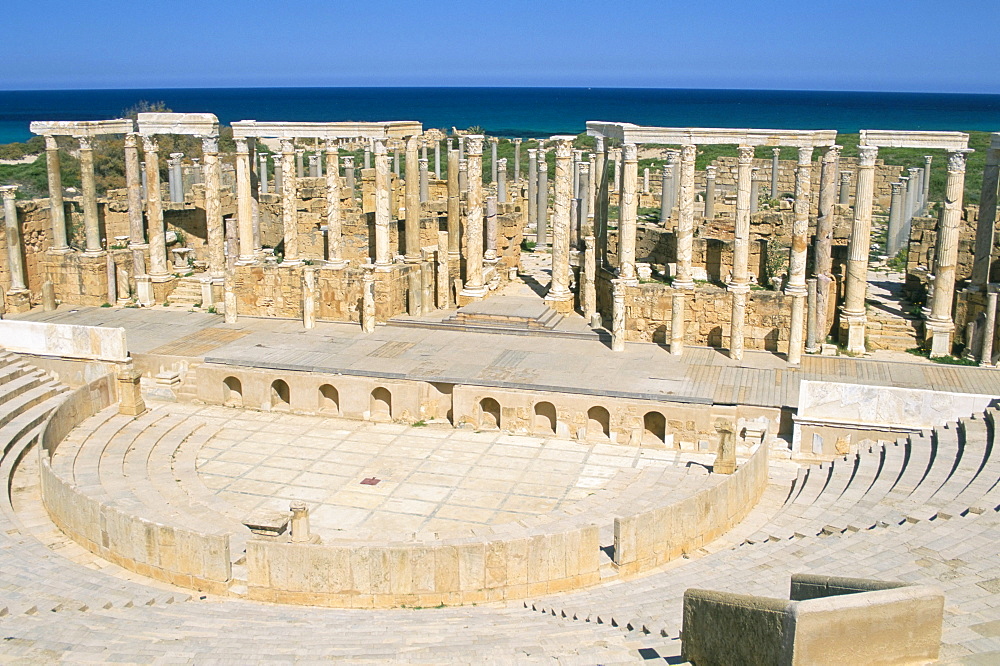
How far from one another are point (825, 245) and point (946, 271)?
2690mm

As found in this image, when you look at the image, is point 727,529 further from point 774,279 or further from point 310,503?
point 774,279

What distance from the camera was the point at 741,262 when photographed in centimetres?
2427

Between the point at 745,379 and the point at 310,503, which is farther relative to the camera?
the point at 745,379

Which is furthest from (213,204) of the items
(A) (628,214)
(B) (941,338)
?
(B) (941,338)

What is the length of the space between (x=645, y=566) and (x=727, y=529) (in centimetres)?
202

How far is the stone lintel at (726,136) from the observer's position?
24.0 meters

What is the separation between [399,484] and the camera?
745 inches

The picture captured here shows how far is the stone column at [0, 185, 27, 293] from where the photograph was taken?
2862 cm

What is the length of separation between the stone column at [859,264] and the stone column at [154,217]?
58.3 ft

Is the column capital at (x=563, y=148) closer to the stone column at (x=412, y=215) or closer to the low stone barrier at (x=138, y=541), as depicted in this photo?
the stone column at (x=412, y=215)

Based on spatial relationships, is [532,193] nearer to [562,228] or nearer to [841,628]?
[562,228]

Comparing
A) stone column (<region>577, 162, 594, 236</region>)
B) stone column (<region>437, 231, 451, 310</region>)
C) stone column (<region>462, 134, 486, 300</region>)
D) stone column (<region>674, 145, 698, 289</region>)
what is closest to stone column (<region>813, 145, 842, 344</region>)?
stone column (<region>674, 145, 698, 289</region>)

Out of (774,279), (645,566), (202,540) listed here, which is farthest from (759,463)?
(774,279)

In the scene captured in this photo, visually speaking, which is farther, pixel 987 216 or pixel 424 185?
pixel 424 185
